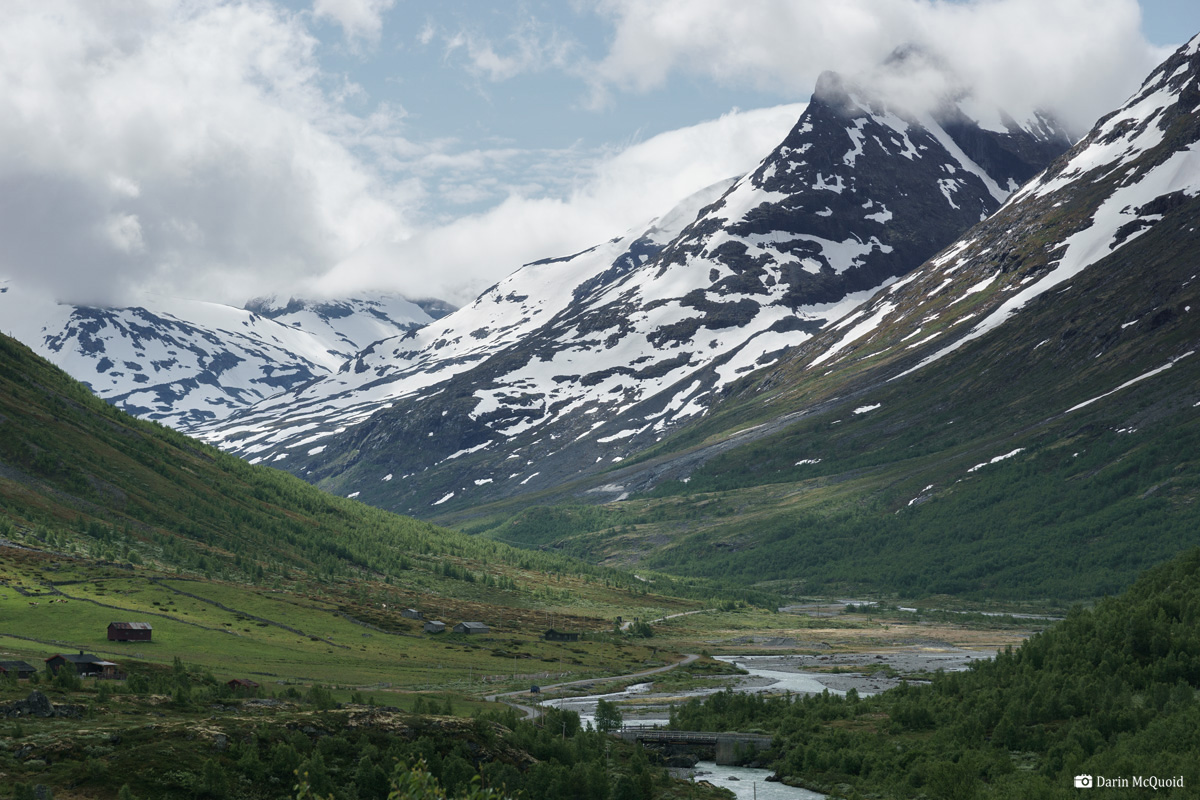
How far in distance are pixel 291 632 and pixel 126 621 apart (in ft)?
73.8

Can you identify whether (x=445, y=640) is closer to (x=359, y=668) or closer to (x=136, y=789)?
(x=359, y=668)

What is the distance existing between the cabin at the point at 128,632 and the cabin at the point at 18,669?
31.7m

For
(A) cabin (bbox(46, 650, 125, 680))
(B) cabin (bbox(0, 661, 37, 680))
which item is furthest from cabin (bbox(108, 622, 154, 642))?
(B) cabin (bbox(0, 661, 37, 680))

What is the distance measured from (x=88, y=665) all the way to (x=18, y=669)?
9466mm

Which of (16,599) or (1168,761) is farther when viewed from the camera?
(16,599)

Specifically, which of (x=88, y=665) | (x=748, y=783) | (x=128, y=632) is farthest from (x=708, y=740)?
(x=128, y=632)

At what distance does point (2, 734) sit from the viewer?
221ft

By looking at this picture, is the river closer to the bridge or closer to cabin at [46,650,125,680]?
the bridge

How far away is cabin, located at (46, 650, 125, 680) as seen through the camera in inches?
3900

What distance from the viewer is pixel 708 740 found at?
106 m

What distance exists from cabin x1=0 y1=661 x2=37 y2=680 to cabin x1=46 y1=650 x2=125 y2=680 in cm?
279

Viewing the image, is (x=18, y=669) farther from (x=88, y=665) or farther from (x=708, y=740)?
(x=708, y=740)

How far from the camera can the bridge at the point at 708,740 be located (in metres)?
104

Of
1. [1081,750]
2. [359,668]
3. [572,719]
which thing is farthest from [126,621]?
[1081,750]
